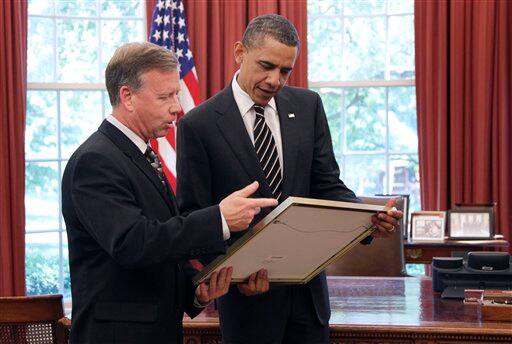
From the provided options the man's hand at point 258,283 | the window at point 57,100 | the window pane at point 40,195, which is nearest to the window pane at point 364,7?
the window at point 57,100

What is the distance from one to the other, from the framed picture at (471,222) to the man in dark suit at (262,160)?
10.5 ft

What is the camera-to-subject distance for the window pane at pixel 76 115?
6875 millimetres

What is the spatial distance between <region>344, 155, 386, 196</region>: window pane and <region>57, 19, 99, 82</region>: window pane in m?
2.14

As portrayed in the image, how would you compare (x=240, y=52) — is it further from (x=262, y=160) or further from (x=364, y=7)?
(x=364, y=7)

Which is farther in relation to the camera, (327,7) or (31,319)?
(327,7)

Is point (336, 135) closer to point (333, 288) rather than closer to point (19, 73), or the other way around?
point (19, 73)

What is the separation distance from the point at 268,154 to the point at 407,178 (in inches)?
173

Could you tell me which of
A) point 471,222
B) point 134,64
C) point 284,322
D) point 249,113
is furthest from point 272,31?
point 471,222

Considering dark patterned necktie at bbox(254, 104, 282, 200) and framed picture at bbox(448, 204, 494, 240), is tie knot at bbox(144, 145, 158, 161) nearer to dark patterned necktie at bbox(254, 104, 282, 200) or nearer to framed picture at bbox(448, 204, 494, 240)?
dark patterned necktie at bbox(254, 104, 282, 200)

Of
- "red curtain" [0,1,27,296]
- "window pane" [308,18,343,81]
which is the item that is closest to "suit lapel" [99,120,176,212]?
"red curtain" [0,1,27,296]

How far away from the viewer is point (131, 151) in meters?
2.23

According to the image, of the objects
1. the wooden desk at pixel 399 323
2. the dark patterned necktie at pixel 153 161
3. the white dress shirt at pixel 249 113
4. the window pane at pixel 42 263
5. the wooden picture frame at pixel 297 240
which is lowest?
the window pane at pixel 42 263

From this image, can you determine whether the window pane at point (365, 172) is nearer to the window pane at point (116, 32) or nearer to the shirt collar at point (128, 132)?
the window pane at point (116, 32)

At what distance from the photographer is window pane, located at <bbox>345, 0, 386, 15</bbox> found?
6953 mm
